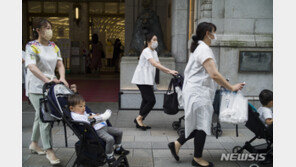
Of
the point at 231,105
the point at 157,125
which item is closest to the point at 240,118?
the point at 231,105

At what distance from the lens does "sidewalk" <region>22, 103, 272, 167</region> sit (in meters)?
4.34

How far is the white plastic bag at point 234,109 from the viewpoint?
3.68m

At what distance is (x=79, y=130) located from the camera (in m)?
3.58

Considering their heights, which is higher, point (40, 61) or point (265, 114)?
point (40, 61)

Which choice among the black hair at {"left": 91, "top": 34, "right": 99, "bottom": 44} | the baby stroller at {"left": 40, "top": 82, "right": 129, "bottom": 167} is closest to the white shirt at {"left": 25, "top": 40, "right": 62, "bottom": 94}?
the baby stroller at {"left": 40, "top": 82, "right": 129, "bottom": 167}

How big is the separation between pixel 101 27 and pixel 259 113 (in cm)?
1507

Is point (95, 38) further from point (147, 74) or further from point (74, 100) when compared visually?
point (74, 100)

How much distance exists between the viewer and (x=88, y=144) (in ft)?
11.9

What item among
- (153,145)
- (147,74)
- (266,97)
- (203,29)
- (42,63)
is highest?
(203,29)

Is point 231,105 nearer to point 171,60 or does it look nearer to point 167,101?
point 167,101

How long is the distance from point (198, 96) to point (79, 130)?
161cm

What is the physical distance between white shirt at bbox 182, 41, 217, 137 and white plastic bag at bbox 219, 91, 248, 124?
0.77 ft

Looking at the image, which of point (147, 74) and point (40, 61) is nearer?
point (40, 61)

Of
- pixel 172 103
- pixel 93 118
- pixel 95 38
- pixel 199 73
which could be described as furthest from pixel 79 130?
pixel 95 38
